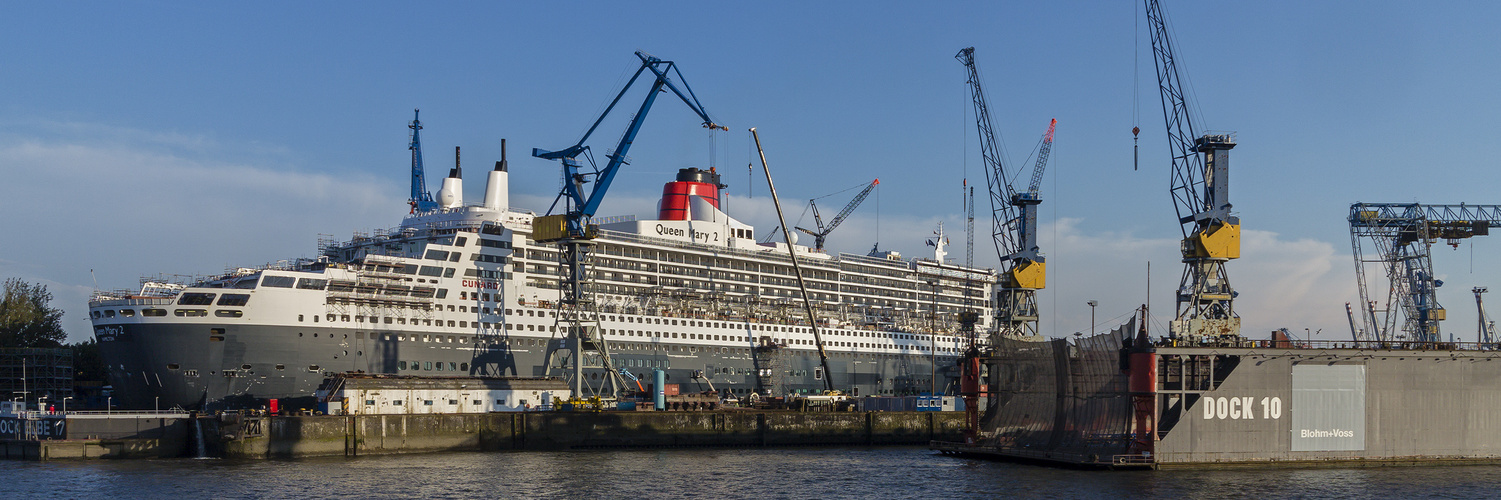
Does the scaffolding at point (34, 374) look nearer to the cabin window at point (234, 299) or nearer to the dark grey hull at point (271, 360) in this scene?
the dark grey hull at point (271, 360)

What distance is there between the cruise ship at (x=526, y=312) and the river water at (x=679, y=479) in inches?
455

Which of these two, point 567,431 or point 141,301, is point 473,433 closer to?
point 567,431

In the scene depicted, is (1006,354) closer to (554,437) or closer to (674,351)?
(554,437)

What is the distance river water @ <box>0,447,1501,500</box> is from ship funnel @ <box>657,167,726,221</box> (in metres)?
40.4

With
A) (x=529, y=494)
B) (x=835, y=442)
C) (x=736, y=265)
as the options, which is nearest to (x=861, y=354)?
(x=736, y=265)

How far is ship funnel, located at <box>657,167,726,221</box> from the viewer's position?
318 feet

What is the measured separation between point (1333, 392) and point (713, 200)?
181 ft

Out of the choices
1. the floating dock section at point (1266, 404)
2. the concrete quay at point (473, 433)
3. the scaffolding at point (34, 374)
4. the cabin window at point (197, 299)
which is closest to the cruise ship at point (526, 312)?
the cabin window at point (197, 299)

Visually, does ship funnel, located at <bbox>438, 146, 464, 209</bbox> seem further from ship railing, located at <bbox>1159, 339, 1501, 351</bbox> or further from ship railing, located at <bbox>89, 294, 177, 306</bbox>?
ship railing, located at <bbox>1159, 339, 1501, 351</bbox>

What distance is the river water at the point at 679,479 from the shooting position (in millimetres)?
43750

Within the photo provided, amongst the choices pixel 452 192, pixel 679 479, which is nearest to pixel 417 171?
pixel 452 192

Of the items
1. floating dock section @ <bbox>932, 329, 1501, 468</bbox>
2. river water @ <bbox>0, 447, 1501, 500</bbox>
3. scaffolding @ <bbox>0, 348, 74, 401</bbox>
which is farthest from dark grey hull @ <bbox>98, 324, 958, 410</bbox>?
floating dock section @ <bbox>932, 329, 1501, 468</bbox>

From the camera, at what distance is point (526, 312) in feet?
258

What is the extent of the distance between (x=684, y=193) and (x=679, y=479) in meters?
50.1
